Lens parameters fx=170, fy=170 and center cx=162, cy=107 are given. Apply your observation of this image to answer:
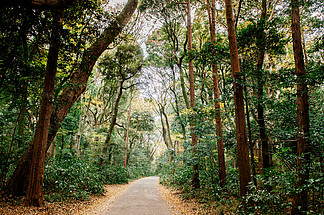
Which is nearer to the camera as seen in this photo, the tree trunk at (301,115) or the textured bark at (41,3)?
the textured bark at (41,3)

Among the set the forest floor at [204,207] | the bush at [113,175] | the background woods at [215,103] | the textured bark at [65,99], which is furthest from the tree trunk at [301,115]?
the bush at [113,175]

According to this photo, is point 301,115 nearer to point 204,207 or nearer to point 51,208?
point 204,207

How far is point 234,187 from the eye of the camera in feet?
20.8

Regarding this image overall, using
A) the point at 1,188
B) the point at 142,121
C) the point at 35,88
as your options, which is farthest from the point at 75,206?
the point at 142,121

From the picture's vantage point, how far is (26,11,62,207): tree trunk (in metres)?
4.79

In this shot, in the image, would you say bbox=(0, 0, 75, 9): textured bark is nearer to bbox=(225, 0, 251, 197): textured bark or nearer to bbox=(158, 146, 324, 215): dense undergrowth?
bbox=(225, 0, 251, 197): textured bark

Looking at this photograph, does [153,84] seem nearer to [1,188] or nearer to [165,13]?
[165,13]

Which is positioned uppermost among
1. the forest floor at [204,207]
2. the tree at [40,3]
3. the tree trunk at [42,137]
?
the tree at [40,3]

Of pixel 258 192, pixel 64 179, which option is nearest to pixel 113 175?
pixel 64 179

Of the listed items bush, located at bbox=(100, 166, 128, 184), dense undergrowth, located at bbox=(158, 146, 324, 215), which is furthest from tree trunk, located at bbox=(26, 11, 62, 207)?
bush, located at bbox=(100, 166, 128, 184)

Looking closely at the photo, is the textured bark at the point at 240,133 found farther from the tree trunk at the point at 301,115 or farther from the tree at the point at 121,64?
the tree at the point at 121,64

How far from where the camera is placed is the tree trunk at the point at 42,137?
479 centimetres

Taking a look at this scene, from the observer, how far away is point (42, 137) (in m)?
5.17

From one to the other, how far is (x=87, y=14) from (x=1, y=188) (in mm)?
6188
